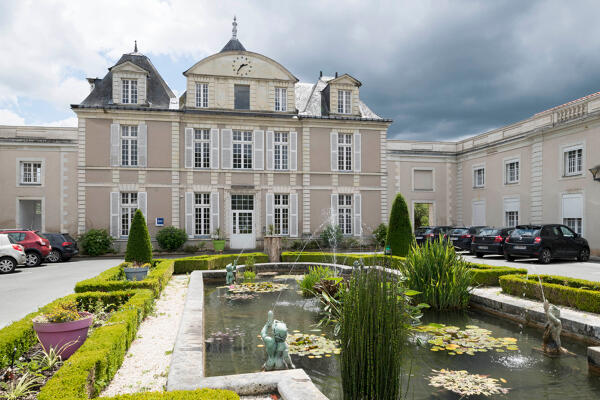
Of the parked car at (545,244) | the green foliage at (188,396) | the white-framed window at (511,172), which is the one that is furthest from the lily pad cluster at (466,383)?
the white-framed window at (511,172)

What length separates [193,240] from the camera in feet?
61.7

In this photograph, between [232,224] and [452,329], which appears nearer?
[452,329]

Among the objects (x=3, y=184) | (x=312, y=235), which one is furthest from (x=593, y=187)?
(x=3, y=184)

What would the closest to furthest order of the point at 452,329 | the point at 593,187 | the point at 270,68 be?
the point at 452,329
the point at 593,187
the point at 270,68

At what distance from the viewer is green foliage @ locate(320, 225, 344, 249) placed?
1980cm

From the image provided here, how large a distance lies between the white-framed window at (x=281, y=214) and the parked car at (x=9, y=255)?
35.7ft

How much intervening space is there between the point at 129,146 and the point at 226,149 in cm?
476

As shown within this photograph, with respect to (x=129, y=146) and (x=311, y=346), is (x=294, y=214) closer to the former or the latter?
(x=129, y=146)

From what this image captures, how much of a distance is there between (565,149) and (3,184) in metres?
28.2

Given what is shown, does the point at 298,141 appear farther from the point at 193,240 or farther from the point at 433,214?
the point at 433,214

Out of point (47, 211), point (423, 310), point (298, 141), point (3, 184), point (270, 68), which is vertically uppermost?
point (270, 68)

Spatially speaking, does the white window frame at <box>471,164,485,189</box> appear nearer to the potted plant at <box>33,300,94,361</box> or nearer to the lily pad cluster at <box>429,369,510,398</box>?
the lily pad cluster at <box>429,369,510,398</box>

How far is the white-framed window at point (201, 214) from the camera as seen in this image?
63.1 ft

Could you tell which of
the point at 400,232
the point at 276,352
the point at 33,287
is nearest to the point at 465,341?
the point at 276,352
